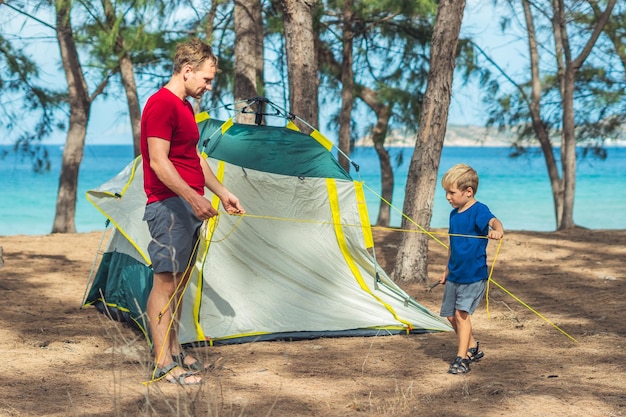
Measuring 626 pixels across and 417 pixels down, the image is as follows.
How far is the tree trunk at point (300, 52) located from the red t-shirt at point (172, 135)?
3.30 metres

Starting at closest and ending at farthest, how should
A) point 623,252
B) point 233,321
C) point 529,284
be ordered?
1. point 233,321
2. point 529,284
3. point 623,252

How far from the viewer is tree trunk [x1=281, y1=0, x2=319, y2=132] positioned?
6.89 m

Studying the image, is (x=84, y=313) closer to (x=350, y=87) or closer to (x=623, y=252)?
(x=623, y=252)

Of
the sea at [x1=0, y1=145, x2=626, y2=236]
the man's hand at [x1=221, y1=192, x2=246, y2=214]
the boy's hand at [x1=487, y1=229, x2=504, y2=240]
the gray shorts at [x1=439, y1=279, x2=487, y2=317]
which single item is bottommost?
the sea at [x1=0, y1=145, x2=626, y2=236]

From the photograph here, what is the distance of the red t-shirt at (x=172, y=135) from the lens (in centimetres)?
361

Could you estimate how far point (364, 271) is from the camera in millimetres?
5582

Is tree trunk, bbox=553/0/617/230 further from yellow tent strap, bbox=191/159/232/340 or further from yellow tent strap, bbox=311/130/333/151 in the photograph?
yellow tent strap, bbox=191/159/232/340

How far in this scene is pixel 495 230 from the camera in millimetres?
3998

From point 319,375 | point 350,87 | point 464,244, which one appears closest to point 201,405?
point 319,375

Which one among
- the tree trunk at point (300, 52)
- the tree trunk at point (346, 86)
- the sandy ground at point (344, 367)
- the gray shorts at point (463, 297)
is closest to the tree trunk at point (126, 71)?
the tree trunk at point (346, 86)

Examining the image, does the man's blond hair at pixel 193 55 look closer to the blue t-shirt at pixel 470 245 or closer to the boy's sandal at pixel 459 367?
the blue t-shirt at pixel 470 245

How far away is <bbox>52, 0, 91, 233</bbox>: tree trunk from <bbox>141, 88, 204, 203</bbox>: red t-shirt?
7833 mm

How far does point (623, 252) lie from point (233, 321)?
5.28m

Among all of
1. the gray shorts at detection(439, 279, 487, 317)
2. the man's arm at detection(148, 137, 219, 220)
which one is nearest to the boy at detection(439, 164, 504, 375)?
the gray shorts at detection(439, 279, 487, 317)
